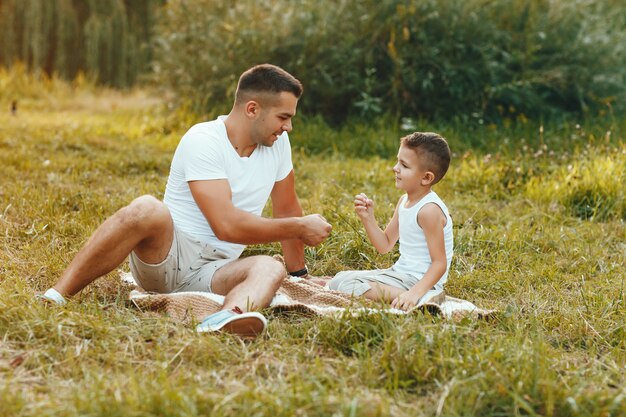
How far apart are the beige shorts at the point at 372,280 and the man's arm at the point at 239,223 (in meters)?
0.34

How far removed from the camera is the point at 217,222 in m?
3.69

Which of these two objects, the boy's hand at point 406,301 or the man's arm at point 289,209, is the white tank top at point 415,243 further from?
the man's arm at point 289,209

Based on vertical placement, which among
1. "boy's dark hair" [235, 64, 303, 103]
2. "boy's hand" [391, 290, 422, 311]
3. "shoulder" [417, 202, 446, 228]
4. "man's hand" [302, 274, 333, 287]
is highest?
"boy's dark hair" [235, 64, 303, 103]

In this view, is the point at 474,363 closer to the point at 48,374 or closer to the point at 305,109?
the point at 48,374

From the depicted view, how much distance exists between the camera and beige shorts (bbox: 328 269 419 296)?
12.8 feet

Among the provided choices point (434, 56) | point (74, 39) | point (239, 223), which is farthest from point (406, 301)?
point (74, 39)

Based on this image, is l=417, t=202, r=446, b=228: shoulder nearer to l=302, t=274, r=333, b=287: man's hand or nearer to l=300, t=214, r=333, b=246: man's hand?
l=300, t=214, r=333, b=246: man's hand

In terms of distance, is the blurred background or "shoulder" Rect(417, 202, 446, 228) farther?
the blurred background

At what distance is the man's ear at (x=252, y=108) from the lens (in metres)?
3.88

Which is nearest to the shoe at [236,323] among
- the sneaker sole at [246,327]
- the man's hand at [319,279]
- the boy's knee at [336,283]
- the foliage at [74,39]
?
the sneaker sole at [246,327]

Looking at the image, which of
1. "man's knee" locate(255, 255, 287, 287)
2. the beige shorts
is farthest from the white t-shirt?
the beige shorts

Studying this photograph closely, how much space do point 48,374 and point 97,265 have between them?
2.89 feet

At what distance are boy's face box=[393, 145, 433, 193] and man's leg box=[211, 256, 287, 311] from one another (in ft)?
2.40

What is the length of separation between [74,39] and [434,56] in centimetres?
804
